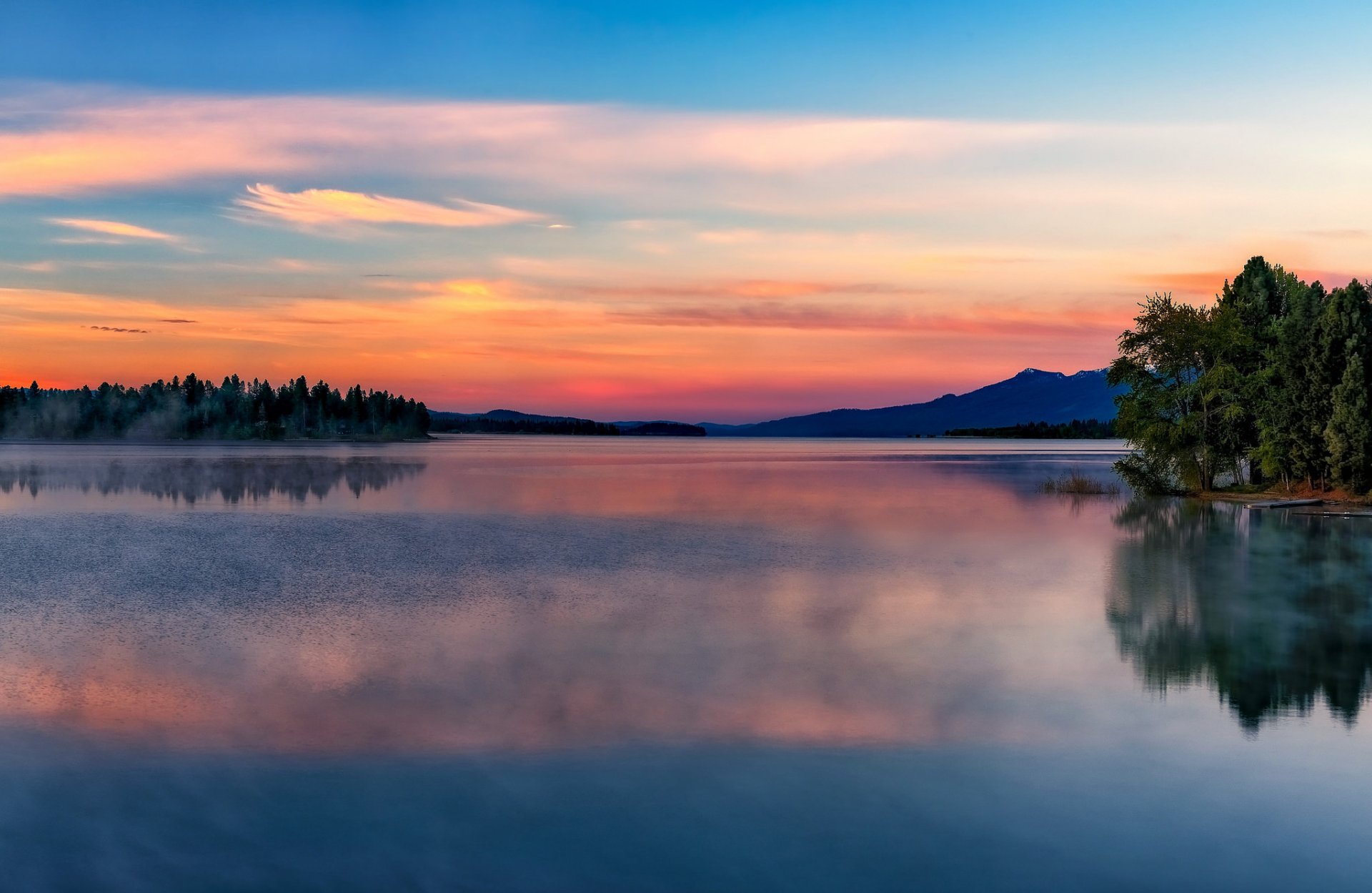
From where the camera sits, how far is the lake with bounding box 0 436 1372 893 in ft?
31.7

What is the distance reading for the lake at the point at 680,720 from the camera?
9.65m

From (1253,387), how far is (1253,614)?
4273cm

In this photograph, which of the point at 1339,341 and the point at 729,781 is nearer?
the point at 729,781

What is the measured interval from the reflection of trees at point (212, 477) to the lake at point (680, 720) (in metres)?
31.7

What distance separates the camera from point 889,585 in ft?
88.9

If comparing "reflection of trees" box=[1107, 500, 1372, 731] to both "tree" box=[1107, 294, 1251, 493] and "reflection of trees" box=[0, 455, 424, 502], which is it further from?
"reflection of trees" box=[0, 455, 424, 502]

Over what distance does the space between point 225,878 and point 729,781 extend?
16.7ft

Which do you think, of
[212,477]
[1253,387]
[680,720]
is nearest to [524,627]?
[680,720]

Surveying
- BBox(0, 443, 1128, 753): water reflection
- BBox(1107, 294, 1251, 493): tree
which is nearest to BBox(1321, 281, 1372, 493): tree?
BBox(1107, 294, 1251, 493): tree

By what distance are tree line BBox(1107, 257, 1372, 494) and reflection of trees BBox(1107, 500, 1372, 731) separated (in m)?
15.8

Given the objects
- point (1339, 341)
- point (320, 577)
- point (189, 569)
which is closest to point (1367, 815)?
point (320, 577)

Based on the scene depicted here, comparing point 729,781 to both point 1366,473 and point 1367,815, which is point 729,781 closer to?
point 1367,815

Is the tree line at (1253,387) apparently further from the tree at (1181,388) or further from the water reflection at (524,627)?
the water reflection at (524,627)

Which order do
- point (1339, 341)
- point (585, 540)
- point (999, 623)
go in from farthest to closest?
1. point (1339, 341)
2. point (585, 540)
3. point (999, 623)
